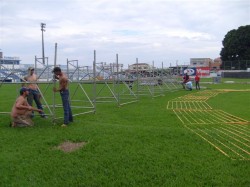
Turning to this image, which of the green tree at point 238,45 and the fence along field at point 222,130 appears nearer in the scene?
the fence along field at point 222,130

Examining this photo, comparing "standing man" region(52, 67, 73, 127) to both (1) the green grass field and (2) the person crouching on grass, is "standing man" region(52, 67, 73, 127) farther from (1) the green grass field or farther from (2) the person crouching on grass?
(2) the person crouching on grass

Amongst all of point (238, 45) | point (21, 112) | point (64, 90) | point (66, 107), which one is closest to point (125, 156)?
point (66, 107)

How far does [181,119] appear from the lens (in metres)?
11.8

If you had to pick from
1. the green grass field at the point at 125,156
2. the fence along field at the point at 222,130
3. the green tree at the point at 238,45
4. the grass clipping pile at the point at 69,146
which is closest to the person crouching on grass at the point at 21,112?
the green grass field at the point at 125,156

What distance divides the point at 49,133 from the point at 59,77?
1884 millimetres

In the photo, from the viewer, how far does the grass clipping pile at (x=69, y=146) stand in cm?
756

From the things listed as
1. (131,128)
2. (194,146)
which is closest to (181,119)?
(131,128)

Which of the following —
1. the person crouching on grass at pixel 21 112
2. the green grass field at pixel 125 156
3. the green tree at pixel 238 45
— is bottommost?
the green grass field at pixel 125 156

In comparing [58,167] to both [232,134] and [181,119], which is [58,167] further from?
[181,119]

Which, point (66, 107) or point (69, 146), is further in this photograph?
point (66, 107)

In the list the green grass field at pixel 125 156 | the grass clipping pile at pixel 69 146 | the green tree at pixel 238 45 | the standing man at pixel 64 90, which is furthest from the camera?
the green tree at pixel 238 45

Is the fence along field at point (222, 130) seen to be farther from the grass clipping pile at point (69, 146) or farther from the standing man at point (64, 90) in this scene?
the standing man at point (64, 90)

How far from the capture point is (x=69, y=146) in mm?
7797

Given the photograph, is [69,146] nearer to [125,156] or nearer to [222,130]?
[125,156]
